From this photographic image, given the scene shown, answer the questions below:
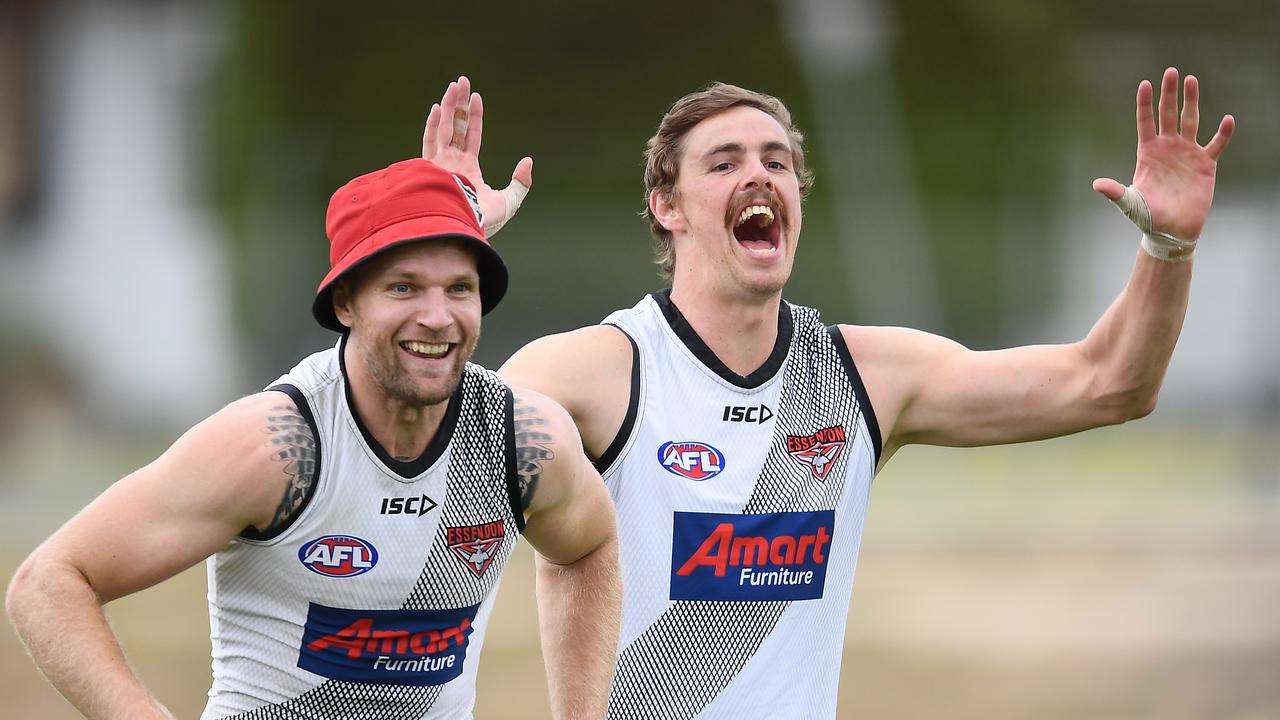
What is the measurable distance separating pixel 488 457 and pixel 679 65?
22.6m

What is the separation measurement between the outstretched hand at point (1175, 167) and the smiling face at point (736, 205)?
85cm

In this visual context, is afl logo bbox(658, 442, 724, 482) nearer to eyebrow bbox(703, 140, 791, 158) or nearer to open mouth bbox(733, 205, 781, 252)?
open mouth bbox(733, 205, 781, 252)

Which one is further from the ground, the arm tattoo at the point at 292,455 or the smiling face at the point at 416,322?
the smiling face at the point at 416,322

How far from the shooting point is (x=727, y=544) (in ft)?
13.8

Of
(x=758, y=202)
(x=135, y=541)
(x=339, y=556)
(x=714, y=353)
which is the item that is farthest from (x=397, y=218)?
(x=758, y=202)

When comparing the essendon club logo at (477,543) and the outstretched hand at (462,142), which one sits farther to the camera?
the outstretched hand at (462,142)

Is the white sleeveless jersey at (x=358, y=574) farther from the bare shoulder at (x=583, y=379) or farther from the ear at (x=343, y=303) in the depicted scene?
the bare shoulder at (x=583, y=379)

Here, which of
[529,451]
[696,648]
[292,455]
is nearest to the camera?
[292,455]

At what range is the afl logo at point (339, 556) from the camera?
342cm

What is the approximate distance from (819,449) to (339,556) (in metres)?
1.43

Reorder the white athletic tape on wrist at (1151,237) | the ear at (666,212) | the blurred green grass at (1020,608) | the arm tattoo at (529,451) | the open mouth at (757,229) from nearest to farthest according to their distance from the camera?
the arm tattoo at (529,451)
the white athletic tape on wrist at (1151,237)
the open mouth at (757,229)
the ear at (666,212)
the blurred green grass at (1020,608)

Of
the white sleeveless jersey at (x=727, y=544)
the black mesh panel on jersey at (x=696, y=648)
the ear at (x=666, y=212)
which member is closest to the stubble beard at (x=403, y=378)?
the white sleeveless jersey at (x=727, y=544)

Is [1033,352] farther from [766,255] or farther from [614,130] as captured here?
[614,130]

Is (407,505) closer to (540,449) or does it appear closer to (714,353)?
(540,449)
